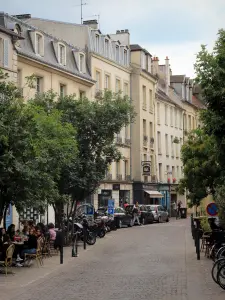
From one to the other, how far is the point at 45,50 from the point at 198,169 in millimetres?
17075

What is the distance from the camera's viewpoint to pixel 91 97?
46.7m

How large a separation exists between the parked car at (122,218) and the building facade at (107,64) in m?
5.17

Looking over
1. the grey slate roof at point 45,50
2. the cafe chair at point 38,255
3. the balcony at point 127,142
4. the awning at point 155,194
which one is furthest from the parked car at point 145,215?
the cafe chair at point 38,255

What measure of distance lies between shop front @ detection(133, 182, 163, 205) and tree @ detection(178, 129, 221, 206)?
25086 millimetres

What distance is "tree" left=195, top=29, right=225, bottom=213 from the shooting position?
1366 centimetres

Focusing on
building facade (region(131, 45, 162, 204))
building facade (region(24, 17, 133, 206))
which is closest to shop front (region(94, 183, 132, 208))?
building facade (region(24, 17, 133, 206))

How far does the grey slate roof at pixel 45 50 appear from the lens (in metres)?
34.4

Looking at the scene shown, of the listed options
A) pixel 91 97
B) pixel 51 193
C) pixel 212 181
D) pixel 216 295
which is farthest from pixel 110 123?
pixel 91 97

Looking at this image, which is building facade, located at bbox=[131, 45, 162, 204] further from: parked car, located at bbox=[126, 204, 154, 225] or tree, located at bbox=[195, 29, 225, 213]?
tree, located at bbox=[195, 29, 225, 213]

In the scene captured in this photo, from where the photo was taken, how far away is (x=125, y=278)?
53.5 feet

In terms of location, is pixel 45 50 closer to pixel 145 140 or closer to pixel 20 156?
pixel 145 140

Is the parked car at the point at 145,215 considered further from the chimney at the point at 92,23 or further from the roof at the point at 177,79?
the roof at the point at 177,79

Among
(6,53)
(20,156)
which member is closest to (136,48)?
(6,53)

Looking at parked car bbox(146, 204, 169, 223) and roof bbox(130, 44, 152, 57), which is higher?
roof bbox(130, 44, 152, 57)
